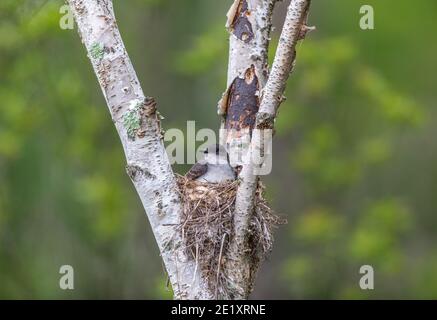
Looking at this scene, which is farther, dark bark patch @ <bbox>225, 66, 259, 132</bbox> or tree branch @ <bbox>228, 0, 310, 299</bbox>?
dark bark patch @ <bbox>225, 66, 259, 132</bbox>

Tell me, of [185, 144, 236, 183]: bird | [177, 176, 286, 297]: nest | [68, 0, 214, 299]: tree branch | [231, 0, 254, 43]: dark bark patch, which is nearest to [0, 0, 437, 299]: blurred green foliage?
[185, 144, 236, 183]: bird

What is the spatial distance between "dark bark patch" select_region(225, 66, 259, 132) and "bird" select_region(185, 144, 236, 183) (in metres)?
0.27

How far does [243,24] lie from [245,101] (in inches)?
19.8

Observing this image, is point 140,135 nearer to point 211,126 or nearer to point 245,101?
point 245,101

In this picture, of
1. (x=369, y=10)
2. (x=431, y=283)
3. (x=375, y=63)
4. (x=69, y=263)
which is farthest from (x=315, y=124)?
(x=69, y=263)

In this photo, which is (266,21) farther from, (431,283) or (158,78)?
(431,283)

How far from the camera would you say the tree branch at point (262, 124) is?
13.8 ft

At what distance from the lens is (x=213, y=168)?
5555mm

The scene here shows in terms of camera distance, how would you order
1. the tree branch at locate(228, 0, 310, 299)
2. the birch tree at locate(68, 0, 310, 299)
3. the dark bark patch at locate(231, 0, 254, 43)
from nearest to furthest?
the tree branch at locate(228, 0, 310, 299)
the birch tree at locate(68, 0, 310, 299)
the dark bark patch at locate(231, 0, 254, 43)

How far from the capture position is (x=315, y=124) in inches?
438

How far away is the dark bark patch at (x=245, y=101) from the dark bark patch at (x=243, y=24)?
0.68ft

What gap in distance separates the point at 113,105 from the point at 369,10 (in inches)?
234

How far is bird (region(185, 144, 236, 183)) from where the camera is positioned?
17.6ft

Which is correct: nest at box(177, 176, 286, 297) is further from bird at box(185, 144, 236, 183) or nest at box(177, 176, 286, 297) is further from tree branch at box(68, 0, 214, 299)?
bird at box(185, 144, 236, 183)
